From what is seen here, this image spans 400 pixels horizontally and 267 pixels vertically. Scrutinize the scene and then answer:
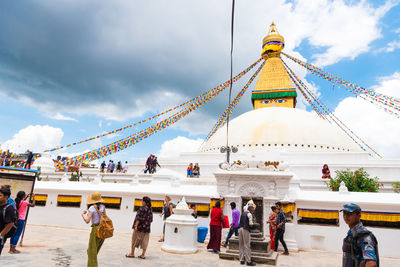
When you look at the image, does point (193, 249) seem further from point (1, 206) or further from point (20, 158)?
point (20, 158)

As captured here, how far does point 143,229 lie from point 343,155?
43.4 feet

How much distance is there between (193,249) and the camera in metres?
6.22

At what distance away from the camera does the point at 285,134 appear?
1820cm

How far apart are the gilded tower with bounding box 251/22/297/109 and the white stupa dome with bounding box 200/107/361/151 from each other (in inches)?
180

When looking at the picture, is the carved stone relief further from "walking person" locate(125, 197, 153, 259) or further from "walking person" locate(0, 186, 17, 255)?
"walking person" locate(0, 186, 17, 255)

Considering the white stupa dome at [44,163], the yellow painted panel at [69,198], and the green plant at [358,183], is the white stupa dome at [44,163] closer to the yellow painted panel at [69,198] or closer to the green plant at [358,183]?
the yellow painted panel at [69,198]

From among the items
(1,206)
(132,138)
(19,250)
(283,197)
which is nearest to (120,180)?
(132,138)

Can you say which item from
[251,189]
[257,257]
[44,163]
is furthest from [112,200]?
[44,163]

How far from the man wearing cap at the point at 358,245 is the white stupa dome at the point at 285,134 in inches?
591

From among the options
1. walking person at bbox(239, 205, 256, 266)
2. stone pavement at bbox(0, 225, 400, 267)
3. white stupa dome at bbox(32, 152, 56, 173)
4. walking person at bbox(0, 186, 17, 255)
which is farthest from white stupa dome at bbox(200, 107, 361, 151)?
walking person at bbox(0, 186, 17, 255)

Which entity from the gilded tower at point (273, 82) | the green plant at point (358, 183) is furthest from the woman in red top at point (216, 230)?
the gilded tower at point (273, 82)

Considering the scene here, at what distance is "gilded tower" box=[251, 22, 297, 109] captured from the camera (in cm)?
2568

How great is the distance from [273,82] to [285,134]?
32.0ft

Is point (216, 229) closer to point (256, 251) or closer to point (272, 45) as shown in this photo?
point (256, 251)
